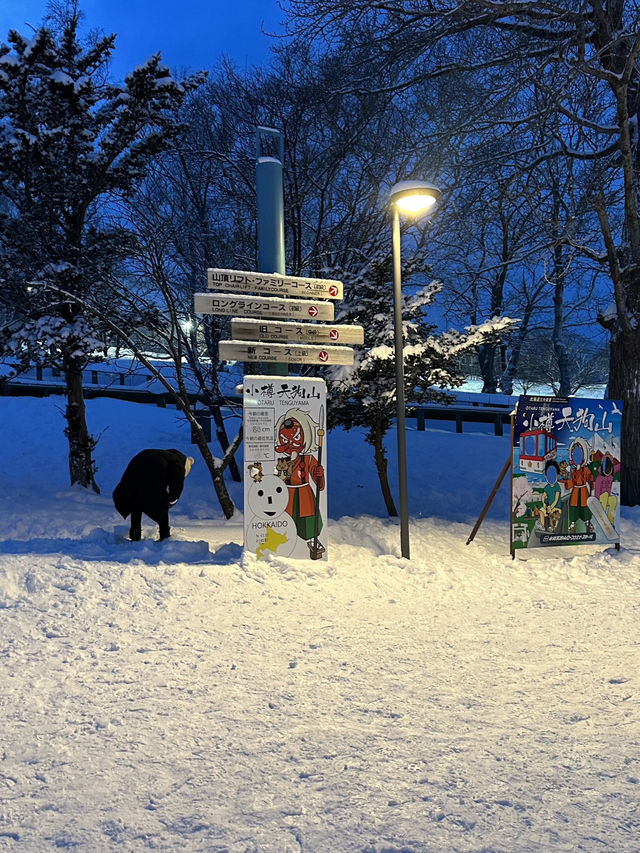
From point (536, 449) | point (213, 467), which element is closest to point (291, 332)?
point (213, 467)

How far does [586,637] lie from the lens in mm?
4918

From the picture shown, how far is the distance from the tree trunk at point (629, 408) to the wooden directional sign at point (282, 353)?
5814 millimetres

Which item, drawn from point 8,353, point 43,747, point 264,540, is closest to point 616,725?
point 43,747

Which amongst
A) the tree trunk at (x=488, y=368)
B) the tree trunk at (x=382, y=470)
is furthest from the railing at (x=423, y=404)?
the tree trunk at (x=382, y=470)

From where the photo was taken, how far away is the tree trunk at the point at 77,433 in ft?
36.6

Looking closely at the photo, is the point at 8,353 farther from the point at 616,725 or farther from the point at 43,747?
the point at 616,725

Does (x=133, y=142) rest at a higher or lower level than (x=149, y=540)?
higher

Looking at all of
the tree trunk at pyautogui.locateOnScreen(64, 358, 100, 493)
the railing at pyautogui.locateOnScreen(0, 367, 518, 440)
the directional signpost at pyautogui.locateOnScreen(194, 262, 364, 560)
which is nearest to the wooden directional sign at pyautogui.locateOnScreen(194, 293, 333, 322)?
the directional signpost at pyautogui.locateOnScreen(194, 262, 364, 560)

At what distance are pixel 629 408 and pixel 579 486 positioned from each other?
3595mm

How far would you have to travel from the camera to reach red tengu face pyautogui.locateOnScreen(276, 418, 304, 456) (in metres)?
6.90

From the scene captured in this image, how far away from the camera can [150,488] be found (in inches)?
266

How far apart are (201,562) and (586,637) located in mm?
3514

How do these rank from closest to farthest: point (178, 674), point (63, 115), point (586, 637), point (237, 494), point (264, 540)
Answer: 1. point (178, 674)
2. point (586, 637)
3. point (264, 540)
4. point (63, 115)
5. point (237, 494)

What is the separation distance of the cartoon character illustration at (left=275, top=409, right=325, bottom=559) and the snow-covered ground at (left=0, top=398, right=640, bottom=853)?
1.78ft
